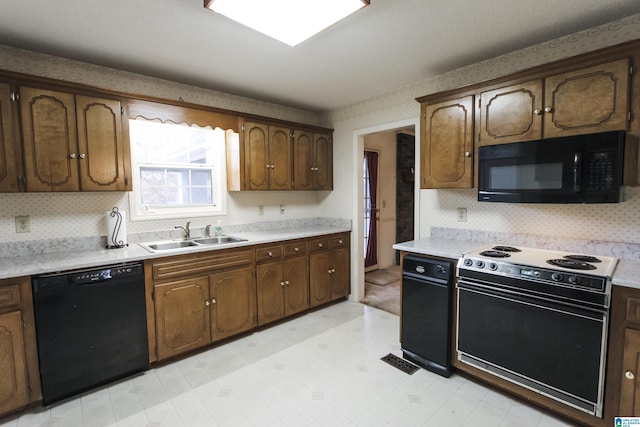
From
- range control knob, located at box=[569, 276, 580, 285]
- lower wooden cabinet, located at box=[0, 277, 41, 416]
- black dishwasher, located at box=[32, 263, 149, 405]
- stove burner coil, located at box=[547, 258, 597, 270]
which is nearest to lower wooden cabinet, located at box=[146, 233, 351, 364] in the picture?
black dishwasher, located at box=[32, 263, 149, 405]

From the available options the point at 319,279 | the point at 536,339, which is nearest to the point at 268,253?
the point at 319,279

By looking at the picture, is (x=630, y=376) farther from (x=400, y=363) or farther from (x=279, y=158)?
(x=279, y=158)

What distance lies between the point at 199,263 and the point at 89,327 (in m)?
0.83

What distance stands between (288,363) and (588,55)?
2.97 meters

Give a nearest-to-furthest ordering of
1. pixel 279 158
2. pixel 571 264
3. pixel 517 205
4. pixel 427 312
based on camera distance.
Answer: pixel 571 264
pixel 427 312
pixel 517 205
pixel 279 158

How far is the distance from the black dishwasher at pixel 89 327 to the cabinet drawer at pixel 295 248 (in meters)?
1.36

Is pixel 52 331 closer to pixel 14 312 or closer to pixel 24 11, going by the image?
pixel 14 312

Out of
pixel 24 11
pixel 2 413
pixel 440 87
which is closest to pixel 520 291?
pixel 440 87

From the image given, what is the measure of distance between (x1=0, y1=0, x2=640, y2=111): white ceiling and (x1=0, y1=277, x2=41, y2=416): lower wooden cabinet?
168 cm

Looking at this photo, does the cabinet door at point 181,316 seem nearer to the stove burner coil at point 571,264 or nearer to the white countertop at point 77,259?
the white countertop at point 77,259

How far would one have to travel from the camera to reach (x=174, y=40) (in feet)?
7.23

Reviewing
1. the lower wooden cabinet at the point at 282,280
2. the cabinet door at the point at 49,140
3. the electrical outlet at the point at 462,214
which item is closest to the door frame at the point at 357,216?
the lower wooden cabinet at the point at 282,280

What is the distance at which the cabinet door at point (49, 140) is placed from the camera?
6.95ft

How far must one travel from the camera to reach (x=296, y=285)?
3.34 meters
